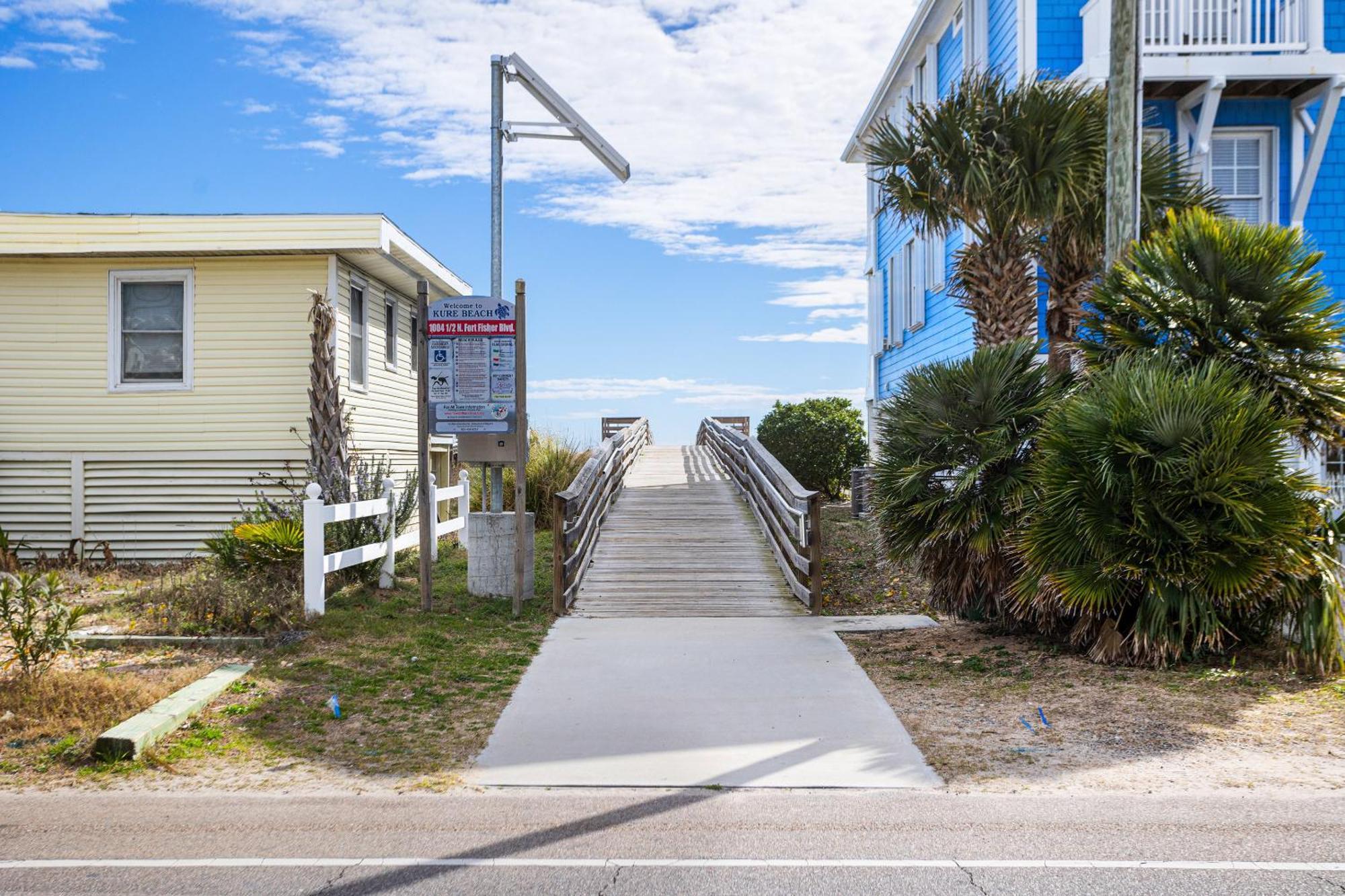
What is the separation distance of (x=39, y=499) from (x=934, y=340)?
15458 millimetres

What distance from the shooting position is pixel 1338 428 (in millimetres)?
9844

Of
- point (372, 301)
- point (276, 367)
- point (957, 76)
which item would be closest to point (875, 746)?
point (276, 367)

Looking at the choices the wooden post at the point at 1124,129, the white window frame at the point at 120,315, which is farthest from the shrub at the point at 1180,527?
the white window frame at the point at 120,315

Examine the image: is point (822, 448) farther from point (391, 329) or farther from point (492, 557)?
point (492, 557)

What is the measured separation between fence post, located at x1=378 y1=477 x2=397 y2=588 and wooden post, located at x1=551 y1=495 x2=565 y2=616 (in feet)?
7.74

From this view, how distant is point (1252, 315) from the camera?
31.9ft

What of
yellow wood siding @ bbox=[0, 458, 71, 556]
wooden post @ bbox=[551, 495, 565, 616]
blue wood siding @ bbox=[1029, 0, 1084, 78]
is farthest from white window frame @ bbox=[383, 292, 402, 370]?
blue wood siding @ bbox=[1029, 0, 1084, 78]

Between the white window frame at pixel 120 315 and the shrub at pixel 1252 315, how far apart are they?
1273 cm

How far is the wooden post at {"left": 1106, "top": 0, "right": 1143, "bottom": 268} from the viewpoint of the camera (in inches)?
456

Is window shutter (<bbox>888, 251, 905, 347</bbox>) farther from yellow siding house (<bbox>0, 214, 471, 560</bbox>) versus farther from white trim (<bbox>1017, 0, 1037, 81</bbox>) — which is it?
yellow siding house (<bbox>0, 214, 471, 560</bbox>)

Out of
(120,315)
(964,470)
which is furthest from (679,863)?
(120,315)

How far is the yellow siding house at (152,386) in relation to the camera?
15.8 metres

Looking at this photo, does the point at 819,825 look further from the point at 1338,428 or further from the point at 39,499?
the point at 39,499

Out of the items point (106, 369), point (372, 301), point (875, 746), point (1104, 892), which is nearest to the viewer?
point (1104, 892)
